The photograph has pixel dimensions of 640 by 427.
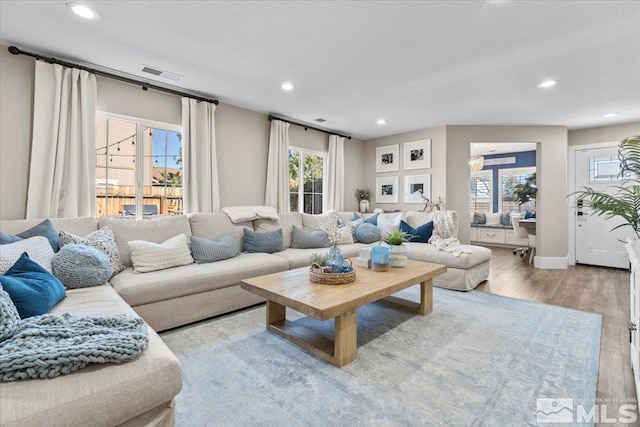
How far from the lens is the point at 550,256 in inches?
202

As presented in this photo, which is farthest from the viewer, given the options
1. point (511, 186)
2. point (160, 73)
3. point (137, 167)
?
point (511, 186)

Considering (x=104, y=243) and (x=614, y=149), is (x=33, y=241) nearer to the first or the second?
(x=104, y=243)

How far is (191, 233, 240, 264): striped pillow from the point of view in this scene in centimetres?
303

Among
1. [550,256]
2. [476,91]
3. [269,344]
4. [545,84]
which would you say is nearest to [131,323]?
[269,344]

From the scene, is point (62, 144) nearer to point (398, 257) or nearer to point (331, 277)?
point (331, 277)

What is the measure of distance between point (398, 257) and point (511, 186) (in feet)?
22.1

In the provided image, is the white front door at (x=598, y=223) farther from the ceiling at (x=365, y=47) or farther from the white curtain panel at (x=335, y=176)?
the white curtain panel at (x=335, y=176)

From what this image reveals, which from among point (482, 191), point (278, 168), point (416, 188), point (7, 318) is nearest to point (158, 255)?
point (7, 318)

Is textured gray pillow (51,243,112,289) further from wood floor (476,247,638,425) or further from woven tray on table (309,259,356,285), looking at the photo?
wood floor (476,247,638,425)

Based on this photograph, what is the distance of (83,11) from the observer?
6.88 feet

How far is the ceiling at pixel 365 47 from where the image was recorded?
207 centimetres

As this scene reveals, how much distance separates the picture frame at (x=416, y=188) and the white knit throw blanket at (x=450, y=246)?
1.35 meters

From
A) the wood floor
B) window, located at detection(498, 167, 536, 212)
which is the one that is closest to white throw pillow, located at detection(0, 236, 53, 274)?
the wood floor

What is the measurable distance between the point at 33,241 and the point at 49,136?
122cm
